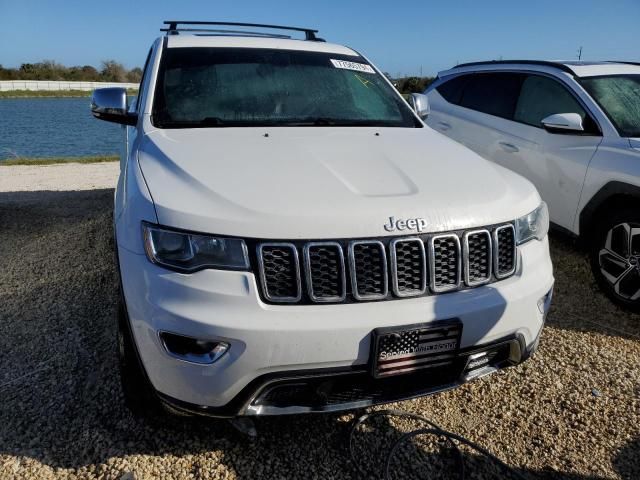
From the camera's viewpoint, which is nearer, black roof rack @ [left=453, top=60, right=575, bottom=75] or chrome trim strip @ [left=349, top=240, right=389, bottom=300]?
chrome trim strip @ [left=349, top=240, right=389, bottom=300]

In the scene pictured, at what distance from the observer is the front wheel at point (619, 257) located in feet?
12.3

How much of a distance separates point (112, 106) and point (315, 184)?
171cm

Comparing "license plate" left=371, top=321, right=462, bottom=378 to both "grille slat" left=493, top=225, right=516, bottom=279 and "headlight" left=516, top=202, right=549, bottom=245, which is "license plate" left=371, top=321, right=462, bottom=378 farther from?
"headlight" left=516, top=202, right=549, bottom=245

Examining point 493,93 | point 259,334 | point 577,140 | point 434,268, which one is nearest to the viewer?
point 259,334

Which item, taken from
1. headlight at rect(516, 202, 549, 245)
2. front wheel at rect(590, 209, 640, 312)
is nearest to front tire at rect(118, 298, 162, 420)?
headlight at rect(516, 202, 549, 245)

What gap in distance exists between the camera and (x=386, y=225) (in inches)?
79.4

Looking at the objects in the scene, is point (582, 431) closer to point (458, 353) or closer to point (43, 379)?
point (458, 353)

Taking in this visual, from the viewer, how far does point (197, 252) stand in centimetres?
194

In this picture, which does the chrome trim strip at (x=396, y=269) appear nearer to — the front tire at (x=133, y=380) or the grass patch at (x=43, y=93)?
the front tire at (x=133, y=380)

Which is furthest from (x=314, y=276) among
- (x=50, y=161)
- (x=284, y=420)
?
(x=50, y=161)

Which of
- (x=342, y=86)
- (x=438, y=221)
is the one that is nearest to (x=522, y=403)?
(x=438, y=221)

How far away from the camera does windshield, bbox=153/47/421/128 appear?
312cm

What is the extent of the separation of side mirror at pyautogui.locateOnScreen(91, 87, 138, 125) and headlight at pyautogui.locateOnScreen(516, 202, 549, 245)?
7.49 ft

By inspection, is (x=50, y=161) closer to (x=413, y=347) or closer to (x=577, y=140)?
(x=577, y=140)
